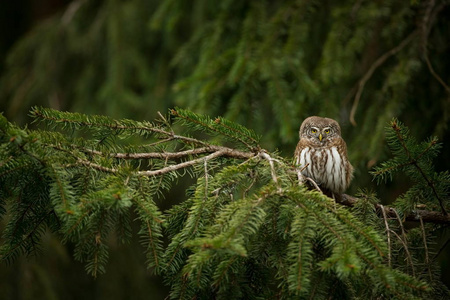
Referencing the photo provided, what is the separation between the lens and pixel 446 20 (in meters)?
3.20

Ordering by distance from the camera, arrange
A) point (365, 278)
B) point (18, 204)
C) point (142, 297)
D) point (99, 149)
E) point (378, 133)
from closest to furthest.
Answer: point (365, 278) → point (18, 204) → point (99, 149) → point (378, 133) → point (142, 297)

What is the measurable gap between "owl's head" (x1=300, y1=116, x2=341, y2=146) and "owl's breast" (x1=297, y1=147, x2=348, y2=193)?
0.07 metres

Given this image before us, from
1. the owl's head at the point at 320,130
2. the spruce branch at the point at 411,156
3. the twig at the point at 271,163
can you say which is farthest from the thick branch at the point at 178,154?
the owl's head at the point at 320,130

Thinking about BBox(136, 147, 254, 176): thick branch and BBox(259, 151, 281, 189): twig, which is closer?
BBox(259, 151, 281, 189): twig

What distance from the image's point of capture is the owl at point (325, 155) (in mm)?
2875

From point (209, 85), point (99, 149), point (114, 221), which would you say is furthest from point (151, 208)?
point (209, 85)

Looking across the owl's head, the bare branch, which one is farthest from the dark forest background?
the bare branch

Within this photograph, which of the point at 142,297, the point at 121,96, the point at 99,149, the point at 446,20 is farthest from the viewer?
the point at 142,297

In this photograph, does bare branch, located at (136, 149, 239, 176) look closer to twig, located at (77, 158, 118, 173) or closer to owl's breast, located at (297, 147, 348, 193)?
twig, located at (77, 158, 118, 173)

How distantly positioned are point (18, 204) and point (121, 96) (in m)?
2.69

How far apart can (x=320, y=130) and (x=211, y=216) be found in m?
1.57

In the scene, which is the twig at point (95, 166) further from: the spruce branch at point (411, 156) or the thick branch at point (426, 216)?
the thick branch at point (426, 216)

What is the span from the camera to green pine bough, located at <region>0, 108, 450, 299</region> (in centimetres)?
145

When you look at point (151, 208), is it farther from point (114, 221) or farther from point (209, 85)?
point (209, 85)
